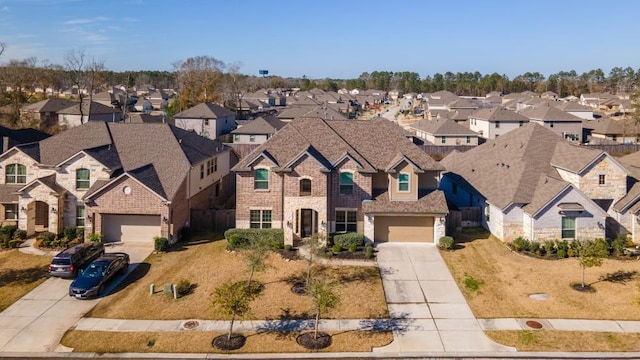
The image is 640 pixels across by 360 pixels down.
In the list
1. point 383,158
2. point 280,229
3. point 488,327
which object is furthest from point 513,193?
point 280,229

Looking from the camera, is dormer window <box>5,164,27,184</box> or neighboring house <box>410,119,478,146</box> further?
neighboring house <box>410,119,478,146</box>

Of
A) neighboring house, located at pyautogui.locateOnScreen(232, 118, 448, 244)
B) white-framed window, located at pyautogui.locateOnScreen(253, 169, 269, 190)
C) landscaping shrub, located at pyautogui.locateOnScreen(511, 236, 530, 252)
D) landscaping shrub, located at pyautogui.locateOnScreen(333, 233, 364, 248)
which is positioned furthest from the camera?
white-framed window, located at pyautogui.locateOnScreen(253, 169, 269, 190)

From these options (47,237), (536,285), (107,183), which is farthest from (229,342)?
(47,237)

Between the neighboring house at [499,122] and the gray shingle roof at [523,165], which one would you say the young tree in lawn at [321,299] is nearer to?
the gray shingle roof at [523,165]

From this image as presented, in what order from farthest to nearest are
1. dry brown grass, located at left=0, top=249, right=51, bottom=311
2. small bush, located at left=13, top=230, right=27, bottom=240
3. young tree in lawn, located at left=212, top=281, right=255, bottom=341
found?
small bush, located at left=13, top=230, right=27, bottom=240 < dry brown grass, located at left=0, top=249, right=51, bottom=311 < young tree in lawn, located at left=212, top=281, right=255, bottom=341

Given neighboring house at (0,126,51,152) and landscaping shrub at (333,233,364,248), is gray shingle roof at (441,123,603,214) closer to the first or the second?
landscaping shrub at (333,233,364,248)

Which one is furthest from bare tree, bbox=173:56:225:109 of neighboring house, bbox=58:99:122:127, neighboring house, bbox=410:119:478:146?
neighboring house, bbox=410:119:478:146

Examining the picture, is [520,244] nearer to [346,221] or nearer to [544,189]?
[544,189]
